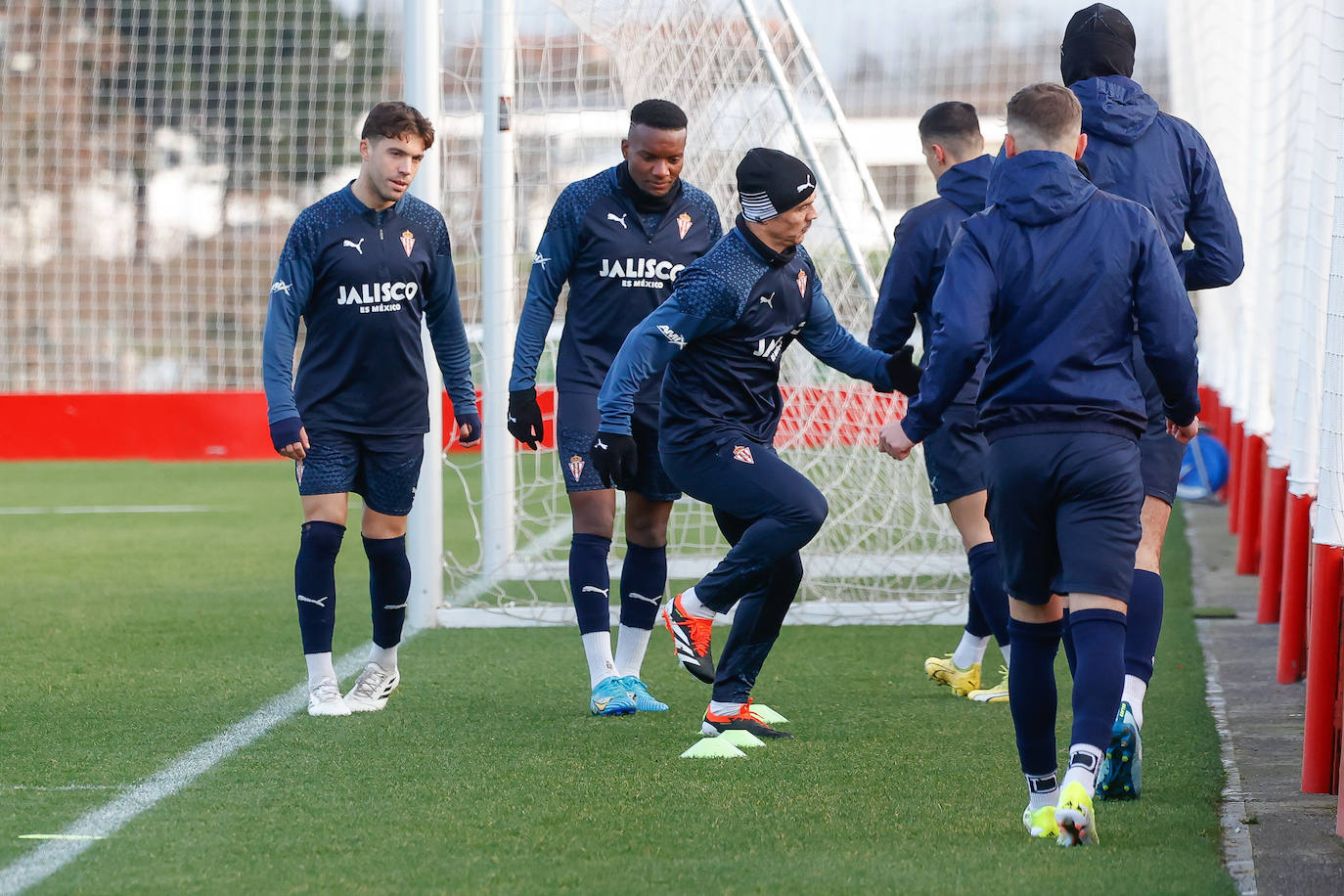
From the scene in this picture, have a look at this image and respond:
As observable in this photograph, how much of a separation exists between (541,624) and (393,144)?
315 centimetres

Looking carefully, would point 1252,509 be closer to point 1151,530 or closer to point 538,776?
point 1151,530

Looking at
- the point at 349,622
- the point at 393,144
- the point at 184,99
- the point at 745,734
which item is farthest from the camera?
the point at 184,99

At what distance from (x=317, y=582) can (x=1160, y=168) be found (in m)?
3.02

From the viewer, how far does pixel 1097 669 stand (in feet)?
12.8

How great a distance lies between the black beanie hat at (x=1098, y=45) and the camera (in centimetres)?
480

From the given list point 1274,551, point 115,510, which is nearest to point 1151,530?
point 1274,551

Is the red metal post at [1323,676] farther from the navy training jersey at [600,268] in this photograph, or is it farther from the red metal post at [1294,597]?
the navy training jersey at [600,268]

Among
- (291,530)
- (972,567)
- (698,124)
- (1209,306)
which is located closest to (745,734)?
(972,567)

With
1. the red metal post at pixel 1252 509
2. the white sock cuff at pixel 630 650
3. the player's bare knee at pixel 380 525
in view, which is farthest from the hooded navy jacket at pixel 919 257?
the red metal post at pixel 1252 509

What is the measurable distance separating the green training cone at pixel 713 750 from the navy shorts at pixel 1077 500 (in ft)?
4.67

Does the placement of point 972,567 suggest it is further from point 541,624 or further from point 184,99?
point 184,99

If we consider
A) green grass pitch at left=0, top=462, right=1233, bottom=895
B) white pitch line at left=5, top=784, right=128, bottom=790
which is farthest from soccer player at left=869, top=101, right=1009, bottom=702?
white pitch line at left=5, top=784, right=128, bottom=790

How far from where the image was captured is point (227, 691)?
626 cm

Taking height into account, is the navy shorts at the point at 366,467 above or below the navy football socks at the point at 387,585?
above
